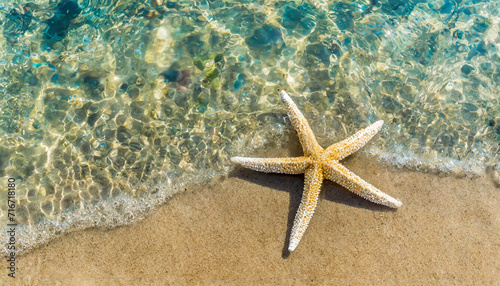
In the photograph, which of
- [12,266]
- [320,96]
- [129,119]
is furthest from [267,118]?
[12,266]

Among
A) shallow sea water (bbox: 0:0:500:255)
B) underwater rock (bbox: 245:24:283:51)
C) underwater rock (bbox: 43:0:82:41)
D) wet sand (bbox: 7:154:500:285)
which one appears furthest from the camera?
underwater rock (bbox: 43:0:82:41)

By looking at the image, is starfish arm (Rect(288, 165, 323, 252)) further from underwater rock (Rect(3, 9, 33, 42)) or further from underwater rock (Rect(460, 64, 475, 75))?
underwater rock (Rect(3, 9, 33, 42))

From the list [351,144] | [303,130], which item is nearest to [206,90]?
[303,130]

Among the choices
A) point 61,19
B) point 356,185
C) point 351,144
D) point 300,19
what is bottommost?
point 356,185

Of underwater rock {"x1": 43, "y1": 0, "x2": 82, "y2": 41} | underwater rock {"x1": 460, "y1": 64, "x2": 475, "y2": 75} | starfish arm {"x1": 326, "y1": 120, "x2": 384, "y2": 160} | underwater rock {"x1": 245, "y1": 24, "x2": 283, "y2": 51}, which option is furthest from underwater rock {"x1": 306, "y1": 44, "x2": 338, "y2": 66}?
underwater rock {"x1": 43, "y1": 0, "x2": 82, "y2": 41}

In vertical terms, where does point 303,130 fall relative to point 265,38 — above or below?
below

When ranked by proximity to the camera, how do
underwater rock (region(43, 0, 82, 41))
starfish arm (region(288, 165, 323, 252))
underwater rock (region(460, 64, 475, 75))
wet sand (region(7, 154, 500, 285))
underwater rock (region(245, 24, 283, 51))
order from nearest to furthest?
starfish arm (region(288, 165, 323, 252))
wet sand (region(7, 154, 500, 285))
underwater rock (region(460, 64, 475, 75))
underwater rock (region(245, 24, 283, 51))
underwater rock (region(43, 0, 82, 41))

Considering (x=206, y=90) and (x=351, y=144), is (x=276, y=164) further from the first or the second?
(x=206, y=90)
